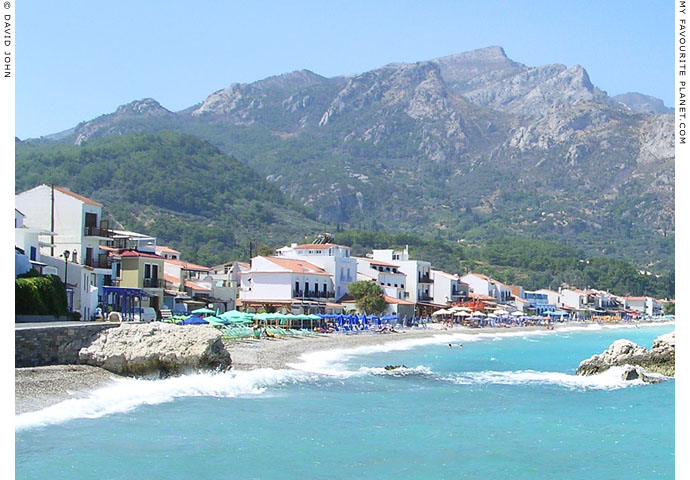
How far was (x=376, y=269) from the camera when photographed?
8388cm

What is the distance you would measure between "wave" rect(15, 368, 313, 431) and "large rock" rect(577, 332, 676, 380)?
579 inches

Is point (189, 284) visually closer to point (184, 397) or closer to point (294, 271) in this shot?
point (294, 271)

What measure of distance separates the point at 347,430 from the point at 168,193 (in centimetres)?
15565

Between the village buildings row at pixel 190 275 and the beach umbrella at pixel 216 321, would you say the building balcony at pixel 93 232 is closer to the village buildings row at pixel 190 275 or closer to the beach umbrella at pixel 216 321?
the village buildings row at pixel 190 275

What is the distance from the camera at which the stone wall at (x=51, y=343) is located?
2231 cm

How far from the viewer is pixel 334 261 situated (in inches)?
2972

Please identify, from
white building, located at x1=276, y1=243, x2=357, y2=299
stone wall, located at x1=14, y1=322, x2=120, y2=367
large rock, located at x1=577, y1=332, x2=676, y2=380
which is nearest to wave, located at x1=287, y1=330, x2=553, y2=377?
white building, located at x1=276, y1=243, x2=357, y2=299

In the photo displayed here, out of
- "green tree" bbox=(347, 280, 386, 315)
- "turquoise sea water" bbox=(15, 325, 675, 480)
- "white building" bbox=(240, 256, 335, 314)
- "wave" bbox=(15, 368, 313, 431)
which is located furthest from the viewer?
"green tree" bbox=(347, 280, 386, 315)

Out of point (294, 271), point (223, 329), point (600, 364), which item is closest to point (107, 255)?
point (223, 329)

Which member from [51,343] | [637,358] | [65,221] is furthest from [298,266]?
[51,343]

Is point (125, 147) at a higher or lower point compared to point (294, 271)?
higher

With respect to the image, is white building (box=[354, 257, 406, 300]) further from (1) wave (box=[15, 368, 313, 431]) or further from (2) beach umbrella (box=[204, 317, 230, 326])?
(1) wave (box=[15, 368, 313, 431])

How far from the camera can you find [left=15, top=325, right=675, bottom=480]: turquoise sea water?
636 inches

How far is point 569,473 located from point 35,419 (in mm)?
12495
